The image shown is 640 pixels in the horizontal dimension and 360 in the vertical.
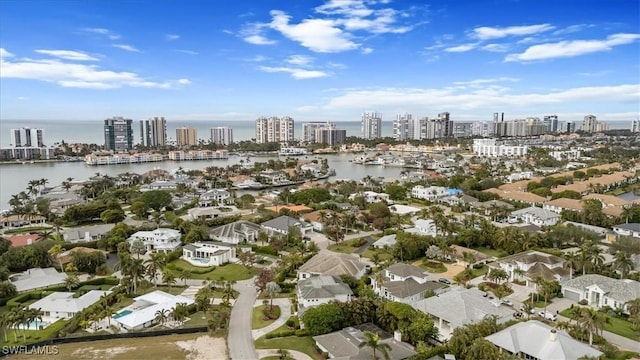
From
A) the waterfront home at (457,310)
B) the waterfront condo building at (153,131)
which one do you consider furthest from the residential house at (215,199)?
the waterfront condo building at (153,131)

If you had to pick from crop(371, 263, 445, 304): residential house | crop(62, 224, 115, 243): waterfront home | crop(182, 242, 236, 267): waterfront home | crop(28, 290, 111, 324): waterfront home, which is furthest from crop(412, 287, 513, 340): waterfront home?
crop(62, 224, 115, 243): waterfront home

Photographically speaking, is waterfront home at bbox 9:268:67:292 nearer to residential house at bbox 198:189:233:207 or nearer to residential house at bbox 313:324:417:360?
residential house at bbox 313:324:417:360

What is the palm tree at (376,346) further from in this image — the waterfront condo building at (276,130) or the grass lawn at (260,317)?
the waterfront condo building at (276,130)

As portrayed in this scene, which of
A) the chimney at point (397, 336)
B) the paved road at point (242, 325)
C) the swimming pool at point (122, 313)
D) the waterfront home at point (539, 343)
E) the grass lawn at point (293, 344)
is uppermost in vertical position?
the waterfront home at point (539, 343)

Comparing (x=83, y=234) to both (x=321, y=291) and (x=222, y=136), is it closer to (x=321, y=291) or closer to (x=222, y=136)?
(x=321, y=291)

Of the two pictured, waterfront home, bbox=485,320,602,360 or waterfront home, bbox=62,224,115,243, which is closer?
waterfront home, bbox=485,320,602,360
